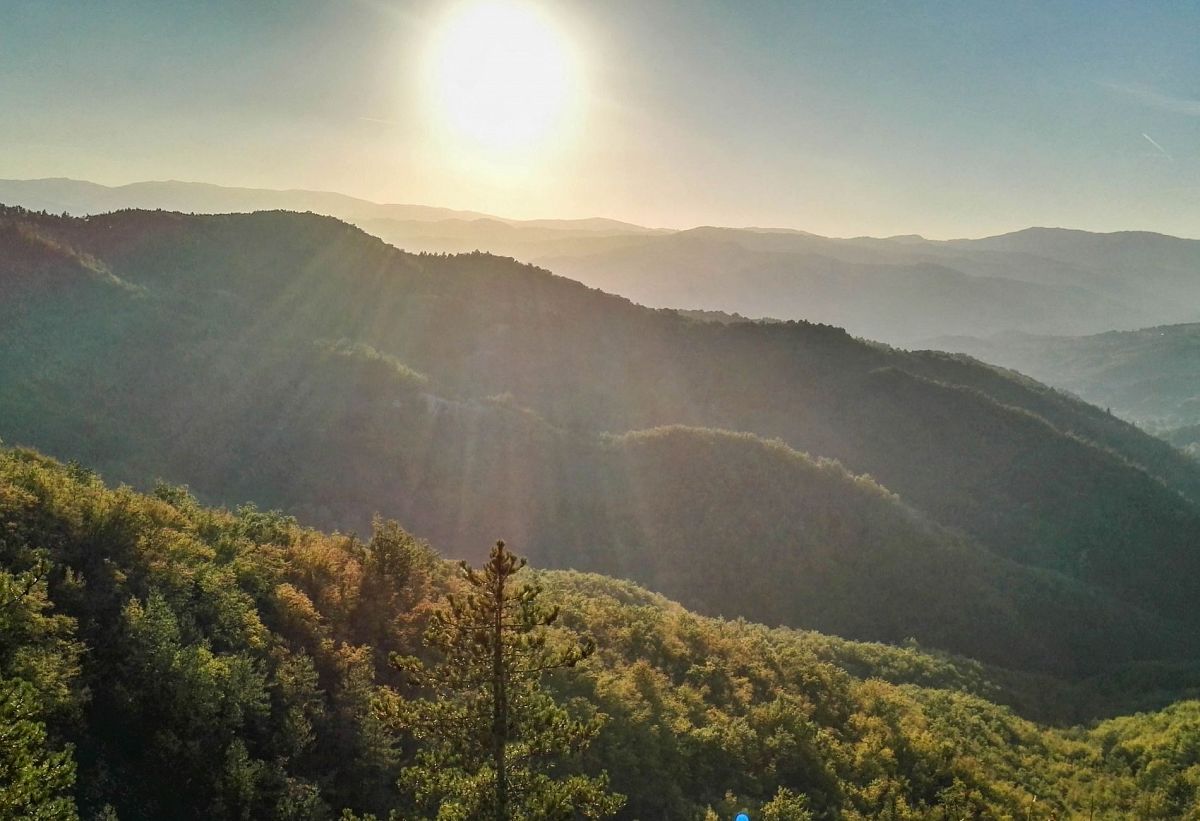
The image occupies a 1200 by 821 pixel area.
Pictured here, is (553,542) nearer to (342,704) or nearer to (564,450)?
(564,450)

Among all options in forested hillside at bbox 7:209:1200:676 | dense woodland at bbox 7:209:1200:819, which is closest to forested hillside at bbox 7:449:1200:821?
dense woodland at bbox 7:209:1200:819

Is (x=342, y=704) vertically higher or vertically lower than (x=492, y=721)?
lower

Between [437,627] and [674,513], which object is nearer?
[437,627]

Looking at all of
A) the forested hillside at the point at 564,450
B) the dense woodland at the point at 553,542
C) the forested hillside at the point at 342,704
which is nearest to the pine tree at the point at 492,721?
the dense woodland at the point at 553,542

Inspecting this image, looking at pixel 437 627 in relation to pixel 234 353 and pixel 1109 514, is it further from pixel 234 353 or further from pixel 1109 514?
pixel 1109 514

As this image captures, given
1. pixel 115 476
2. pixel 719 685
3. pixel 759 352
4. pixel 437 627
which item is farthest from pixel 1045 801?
pixel 759 352


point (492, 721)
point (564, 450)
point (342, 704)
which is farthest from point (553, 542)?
point (492, 721)
